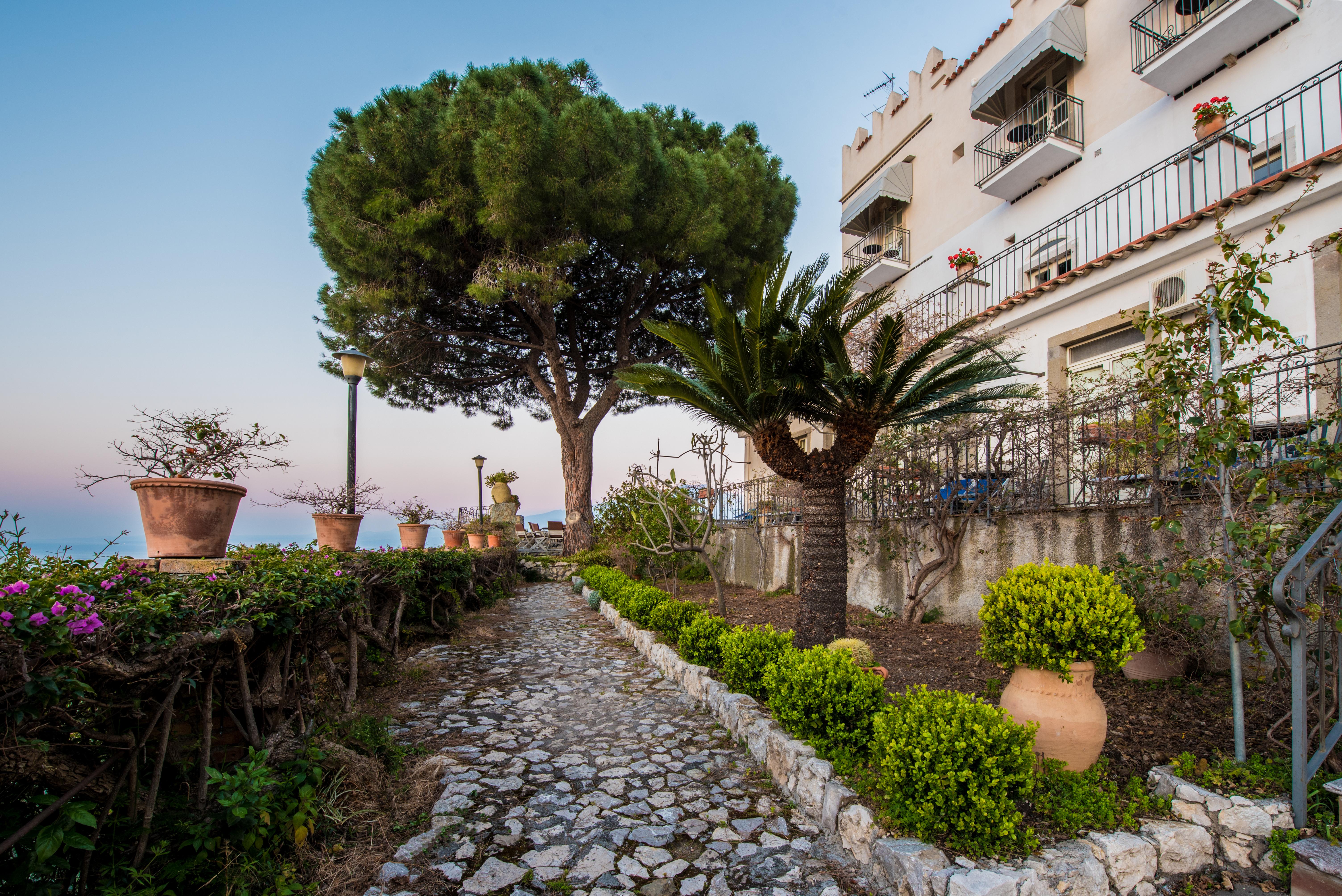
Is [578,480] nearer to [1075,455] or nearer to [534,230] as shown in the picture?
[534,230]

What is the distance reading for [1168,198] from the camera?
29.7 feet

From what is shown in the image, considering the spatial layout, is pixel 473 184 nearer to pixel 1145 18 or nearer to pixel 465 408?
pixel 465 408

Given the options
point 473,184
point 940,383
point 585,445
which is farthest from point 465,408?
point 940,383

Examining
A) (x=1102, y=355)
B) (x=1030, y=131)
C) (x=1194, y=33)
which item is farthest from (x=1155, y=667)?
(x=1030, y=131)

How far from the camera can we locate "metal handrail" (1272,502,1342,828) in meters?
2.84

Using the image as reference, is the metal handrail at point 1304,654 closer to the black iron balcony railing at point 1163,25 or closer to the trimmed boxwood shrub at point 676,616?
the trimmed boxwood shrub at point 676,616

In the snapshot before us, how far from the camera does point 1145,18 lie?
32.3 feet

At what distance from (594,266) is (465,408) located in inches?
241

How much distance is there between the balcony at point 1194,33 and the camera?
803 centimetres

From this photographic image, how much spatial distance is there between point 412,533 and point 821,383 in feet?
33.2

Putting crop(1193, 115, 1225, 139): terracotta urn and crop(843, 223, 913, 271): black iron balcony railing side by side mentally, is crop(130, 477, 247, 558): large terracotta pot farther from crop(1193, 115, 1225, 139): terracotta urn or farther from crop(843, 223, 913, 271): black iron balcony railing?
crop(843, 223, 913, 271): black iron balcony railing

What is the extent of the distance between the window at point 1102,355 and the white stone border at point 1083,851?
679cm

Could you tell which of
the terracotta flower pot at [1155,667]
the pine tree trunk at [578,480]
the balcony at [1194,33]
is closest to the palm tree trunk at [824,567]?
the terracotta flower pot at [1155,667]

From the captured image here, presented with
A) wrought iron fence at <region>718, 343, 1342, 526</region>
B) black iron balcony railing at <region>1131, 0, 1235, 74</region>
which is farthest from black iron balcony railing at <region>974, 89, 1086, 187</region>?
wrought iron fence at <region>718, 343, 1342, 526</region>
